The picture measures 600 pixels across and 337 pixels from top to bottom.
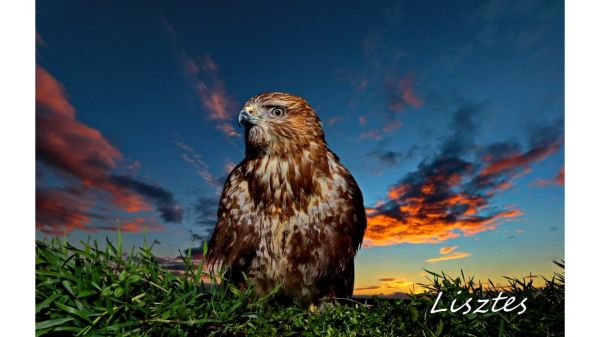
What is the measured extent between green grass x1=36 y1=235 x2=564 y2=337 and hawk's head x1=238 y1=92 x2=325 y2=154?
3.85 feet

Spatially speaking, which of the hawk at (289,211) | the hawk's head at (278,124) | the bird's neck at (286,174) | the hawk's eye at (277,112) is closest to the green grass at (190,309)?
the hawk at (289,211)

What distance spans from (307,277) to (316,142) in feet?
3.05

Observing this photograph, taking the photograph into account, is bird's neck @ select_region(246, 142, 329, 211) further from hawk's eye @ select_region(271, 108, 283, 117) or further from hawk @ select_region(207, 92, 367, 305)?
hawk's eye @ select_region(271, 108, 283, 117)

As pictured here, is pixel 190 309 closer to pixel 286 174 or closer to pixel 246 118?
pixel 286 174

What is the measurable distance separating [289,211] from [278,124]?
0.62 metres

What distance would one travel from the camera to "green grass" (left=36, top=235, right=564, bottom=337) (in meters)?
2.02

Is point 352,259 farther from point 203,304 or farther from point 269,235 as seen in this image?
point 203,304

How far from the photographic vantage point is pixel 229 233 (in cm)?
331

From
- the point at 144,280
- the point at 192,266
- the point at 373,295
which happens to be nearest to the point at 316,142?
the point at 373,295

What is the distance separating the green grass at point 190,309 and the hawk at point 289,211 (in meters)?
0.63

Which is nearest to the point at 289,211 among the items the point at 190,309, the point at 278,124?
the point at 278,124

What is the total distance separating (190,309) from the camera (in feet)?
7.06

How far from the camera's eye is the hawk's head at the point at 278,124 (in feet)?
11.1

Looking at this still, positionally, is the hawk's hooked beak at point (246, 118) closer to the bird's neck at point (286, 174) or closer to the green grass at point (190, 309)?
the bird's neck at point (286, 174)
